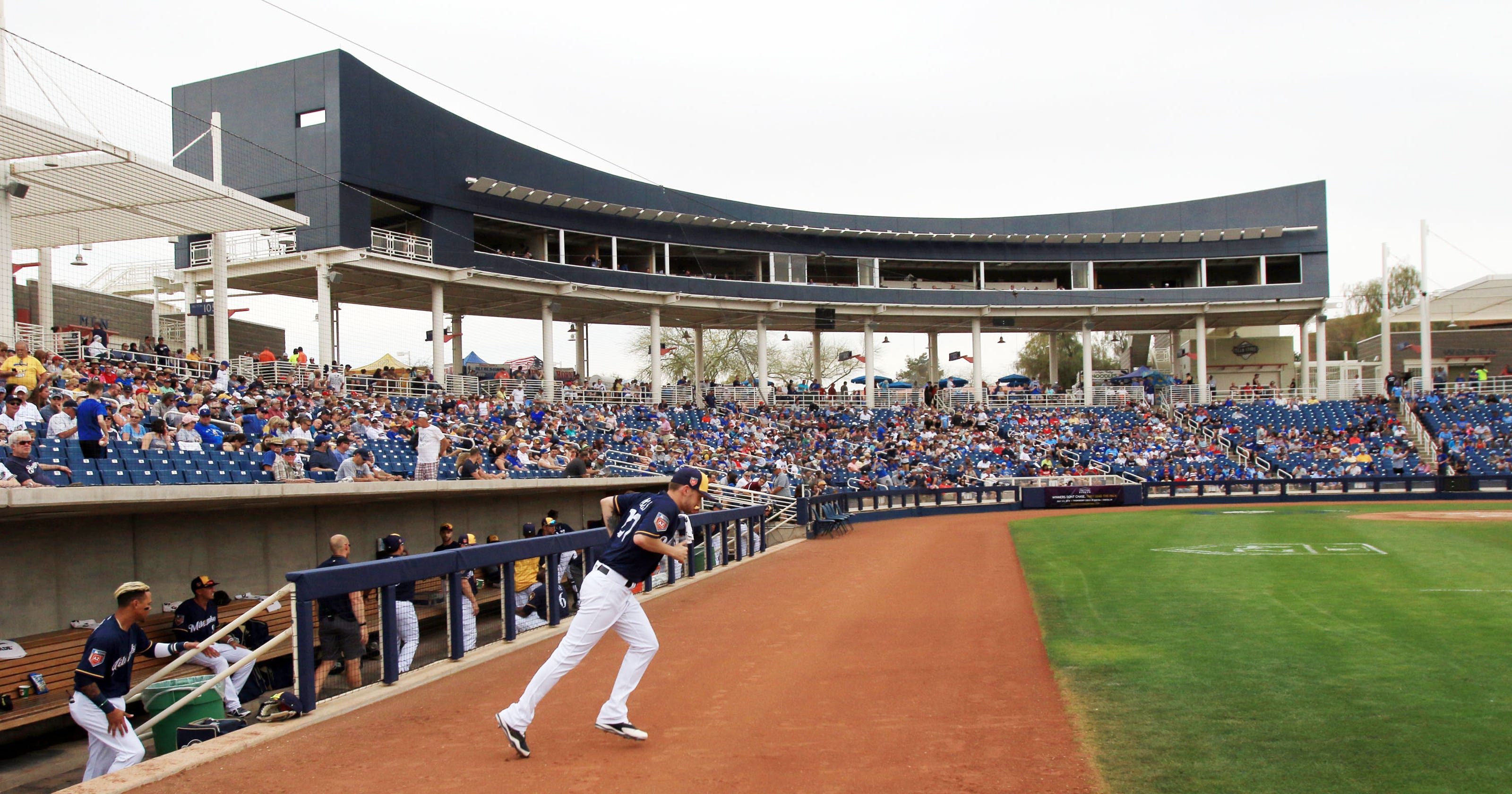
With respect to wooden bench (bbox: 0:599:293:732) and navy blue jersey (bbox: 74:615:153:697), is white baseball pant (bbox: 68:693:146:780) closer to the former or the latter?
navy blue jersey (bbox: 74:615:153:697)

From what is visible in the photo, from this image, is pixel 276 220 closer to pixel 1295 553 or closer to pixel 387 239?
pixel 387 239

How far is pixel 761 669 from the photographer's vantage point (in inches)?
360

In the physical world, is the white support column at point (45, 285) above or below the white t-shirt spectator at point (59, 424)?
above

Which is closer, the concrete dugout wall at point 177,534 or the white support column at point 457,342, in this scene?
the concrete dugout wall at point 177,534

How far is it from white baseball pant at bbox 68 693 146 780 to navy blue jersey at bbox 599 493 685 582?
12.0ft

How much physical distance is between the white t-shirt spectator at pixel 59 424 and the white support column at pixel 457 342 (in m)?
23.7

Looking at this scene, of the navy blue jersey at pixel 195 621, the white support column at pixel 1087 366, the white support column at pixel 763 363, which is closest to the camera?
the navy blue jersey at pixel 195 621

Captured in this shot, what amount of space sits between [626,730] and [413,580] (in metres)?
3.14

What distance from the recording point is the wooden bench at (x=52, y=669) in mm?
9070

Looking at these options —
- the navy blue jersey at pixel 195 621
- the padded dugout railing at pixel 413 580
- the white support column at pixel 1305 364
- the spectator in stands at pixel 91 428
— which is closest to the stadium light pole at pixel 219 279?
the spectator in stands at pixel 91 428

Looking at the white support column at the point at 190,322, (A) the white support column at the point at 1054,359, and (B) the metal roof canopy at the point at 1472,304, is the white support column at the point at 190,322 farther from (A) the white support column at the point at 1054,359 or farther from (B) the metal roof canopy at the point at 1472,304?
(B) the metal roof canopy at the point at 1472,304

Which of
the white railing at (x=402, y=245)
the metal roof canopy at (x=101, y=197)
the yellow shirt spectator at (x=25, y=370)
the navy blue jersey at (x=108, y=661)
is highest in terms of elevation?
the white railing at (x=402, y=245)

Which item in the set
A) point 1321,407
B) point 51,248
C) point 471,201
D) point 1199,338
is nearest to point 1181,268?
point 1199,338

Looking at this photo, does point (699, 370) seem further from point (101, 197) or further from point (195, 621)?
point (195, 621)
